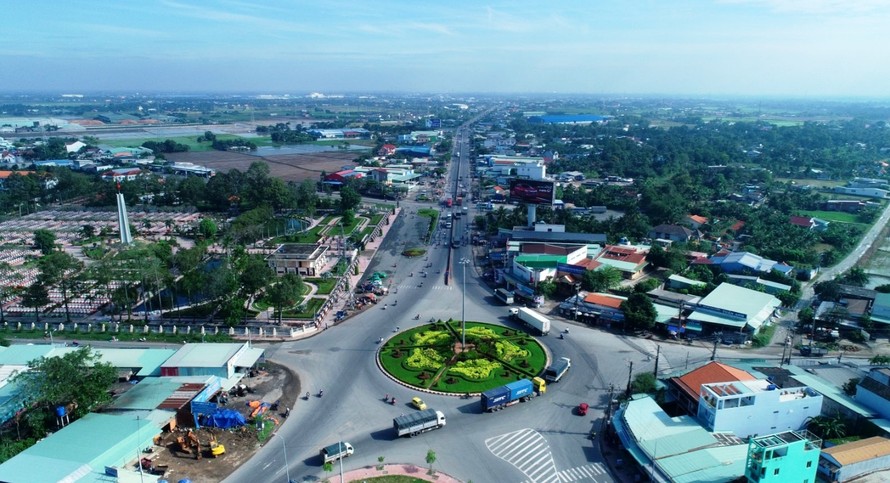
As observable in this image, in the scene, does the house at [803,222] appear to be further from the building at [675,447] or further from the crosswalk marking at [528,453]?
the crosswalk marking at [528,453]

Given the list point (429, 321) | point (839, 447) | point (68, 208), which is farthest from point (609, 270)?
point (68, 208)

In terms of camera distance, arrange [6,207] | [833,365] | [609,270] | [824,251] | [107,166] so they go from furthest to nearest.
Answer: [107,166] < [6,207] < [824,251] < [609,270] < [833,365]

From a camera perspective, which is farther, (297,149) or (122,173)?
(297,149)

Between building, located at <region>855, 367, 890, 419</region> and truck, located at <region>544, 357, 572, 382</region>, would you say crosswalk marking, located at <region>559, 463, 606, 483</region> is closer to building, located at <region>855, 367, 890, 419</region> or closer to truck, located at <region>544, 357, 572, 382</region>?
truck, located at <region>544, 357, 572, 382</region>

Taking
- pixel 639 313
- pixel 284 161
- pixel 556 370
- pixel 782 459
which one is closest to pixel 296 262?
pixel 556 370

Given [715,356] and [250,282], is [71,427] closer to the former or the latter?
[250,282]

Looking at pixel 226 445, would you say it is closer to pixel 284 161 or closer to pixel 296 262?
pixel 296 262
